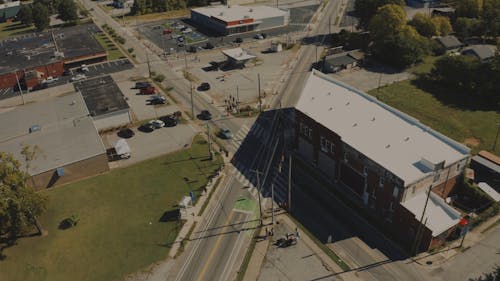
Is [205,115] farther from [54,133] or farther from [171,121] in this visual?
[54,133]

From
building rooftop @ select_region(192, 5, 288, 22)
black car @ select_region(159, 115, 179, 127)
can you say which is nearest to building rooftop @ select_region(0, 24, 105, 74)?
building rooftop @ select_region(192, 5, 288, 22)

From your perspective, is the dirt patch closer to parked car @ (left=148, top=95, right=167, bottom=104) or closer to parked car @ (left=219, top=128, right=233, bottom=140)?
parked car @ (left=219, top=128, right=233, bottom=140)

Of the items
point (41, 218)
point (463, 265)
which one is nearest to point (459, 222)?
point (463, 265)

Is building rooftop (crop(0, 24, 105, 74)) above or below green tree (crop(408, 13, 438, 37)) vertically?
below

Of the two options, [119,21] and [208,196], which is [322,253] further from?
[119,21]

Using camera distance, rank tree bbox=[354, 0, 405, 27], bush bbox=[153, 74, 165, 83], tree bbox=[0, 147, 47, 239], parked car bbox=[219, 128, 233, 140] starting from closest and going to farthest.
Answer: tree bbox=[0, 147, 47, 239] → parked car bbox=[219, 128, 233, 140] → bush bbox=[153, 74, 165, 83] → tree bbox=[354, 0, 405, 27]

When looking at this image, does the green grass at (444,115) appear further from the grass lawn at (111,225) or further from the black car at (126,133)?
the black car at (126,133)
